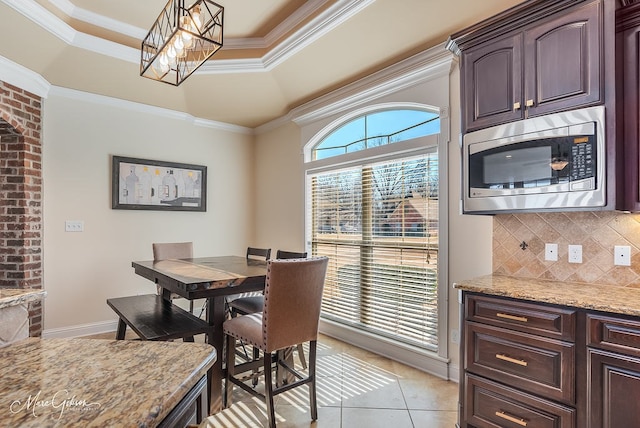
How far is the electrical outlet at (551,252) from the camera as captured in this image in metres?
2.20

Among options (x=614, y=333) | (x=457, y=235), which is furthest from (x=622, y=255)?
(x=457, y=235)

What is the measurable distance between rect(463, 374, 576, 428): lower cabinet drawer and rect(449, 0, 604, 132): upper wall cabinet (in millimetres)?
1556

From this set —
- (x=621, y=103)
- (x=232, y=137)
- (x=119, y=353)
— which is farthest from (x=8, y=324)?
(x=232, y=137)

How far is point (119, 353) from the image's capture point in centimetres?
92

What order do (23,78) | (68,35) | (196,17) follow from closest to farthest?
(196,17)
(68,35)
(23,78)

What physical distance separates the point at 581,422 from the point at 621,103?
1605 millimetres

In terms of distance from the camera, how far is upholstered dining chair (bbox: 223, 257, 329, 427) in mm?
2105

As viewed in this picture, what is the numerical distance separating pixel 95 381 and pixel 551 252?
2.48 metres

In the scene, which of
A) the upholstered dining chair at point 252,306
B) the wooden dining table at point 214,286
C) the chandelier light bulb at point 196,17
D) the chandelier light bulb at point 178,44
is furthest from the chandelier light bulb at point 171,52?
the upholstered dining chair at point 252,306

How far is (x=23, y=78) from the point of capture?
3.26 m

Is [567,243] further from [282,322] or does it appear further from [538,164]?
[282,322]

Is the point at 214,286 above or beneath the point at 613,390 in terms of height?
above

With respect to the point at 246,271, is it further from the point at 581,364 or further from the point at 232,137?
the point at 232,137

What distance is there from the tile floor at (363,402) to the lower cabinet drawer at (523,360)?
0.59 m
